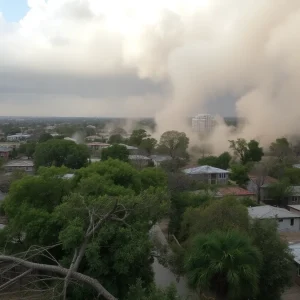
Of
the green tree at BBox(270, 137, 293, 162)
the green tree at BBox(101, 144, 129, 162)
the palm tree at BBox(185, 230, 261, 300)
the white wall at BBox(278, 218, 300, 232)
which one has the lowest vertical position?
the white wall at BBox(278, 218, 300, 232)

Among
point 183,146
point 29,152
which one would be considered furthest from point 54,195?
point 29,152

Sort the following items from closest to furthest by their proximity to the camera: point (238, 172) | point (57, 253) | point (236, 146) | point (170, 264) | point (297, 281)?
point (170, 264), point (57, 253), point (297, 281), point (238, 172), point (236, 146)

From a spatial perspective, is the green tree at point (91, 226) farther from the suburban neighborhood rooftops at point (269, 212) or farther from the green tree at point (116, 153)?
the green tree at point (116, 153)

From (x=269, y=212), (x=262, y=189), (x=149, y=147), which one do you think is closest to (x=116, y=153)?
(x=149, y=147)

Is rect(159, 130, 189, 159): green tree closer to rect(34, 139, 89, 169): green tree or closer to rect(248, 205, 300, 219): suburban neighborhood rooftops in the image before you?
rect(34, 139, 89, 169): green tree

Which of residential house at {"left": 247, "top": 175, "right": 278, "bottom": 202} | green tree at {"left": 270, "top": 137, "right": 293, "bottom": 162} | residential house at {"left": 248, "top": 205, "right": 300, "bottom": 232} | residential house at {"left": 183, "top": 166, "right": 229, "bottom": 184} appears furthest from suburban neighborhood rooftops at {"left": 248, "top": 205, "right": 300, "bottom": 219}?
green tree at {"left": 270, "top": 137, "right": 293, "bottom": 162}

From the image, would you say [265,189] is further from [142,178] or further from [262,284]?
[262,284]

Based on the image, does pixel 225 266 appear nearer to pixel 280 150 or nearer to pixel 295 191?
pixel 295 191
